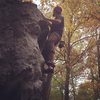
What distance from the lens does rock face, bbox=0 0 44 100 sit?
22.2 ft

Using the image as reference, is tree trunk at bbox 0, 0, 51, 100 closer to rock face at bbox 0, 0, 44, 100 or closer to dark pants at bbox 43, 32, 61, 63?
rock face at bbox 0, 0, 44, 100

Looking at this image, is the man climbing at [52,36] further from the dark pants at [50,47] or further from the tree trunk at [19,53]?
the tree trunk at [19,53]

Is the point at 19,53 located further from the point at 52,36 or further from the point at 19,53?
the point at 52,36

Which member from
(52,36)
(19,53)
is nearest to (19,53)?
(19,53)

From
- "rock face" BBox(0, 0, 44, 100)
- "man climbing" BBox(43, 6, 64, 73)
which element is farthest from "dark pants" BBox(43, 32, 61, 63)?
"rock face" BBox(0, 0, 44, 100)

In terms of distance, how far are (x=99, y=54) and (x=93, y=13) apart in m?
9.89

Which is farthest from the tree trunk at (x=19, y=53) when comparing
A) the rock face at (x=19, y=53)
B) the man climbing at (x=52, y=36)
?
the man climbing at (x=52, y=36)

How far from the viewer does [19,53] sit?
7.12 meters

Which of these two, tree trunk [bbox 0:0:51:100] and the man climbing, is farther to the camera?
the man climbing

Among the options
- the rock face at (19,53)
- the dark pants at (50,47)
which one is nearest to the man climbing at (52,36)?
the dark pants at (50,47)

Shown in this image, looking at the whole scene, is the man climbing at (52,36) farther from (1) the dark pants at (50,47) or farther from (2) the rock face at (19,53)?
(2) the rock face at (19,53)

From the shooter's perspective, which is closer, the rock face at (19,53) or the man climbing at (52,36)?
the rock face at (19,53)

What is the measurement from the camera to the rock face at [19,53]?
22.2 feet

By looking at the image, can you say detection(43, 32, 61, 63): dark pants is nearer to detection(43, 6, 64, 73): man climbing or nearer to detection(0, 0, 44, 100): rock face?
detection(43, 6, 64, 73): man climbing
